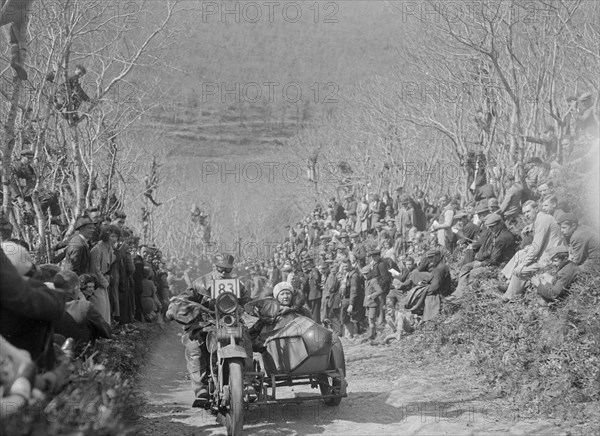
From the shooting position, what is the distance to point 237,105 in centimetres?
10756

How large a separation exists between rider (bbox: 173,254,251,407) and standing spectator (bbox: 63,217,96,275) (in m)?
2.37

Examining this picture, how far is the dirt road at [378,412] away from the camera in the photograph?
356 inches

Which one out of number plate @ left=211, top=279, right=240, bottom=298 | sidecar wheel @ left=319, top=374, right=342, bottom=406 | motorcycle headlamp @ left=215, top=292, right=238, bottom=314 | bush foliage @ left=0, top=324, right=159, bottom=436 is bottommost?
sidecar wheel @ left=319, top=374, right=342, bottom=406

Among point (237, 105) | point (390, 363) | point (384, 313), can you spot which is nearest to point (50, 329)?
point (390, 363)

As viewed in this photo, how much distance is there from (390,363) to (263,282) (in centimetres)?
1641

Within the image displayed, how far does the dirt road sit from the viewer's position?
904 centimetres

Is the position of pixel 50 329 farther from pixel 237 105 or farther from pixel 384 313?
pixel 237 105

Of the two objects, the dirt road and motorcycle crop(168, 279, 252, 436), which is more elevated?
motorcycle crop(168, 279, 252, 436)

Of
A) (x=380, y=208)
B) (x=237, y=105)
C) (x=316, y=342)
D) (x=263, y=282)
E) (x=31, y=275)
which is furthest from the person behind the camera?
(x=237, y=105)

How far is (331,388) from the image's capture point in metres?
9.96

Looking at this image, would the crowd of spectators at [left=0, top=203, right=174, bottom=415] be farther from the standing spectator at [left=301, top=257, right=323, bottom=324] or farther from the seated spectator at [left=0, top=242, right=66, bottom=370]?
the standing spectator at [left=301, top=257, right=323, bottom=324]

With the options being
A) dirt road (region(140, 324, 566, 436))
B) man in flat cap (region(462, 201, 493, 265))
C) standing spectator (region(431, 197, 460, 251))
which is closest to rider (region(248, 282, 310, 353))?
dirt road (region(140, 324, 566, 436))

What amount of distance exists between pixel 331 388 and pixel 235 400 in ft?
6.58

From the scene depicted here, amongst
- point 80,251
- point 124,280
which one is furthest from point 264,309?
point 124,280
